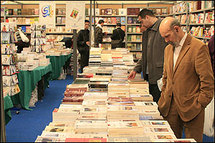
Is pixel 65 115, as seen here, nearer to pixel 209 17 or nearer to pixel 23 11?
pixel 209 17

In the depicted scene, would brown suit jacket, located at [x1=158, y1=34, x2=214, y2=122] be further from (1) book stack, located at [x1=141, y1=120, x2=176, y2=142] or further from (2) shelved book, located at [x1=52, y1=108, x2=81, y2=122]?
(2) shelved book, located at [x1=52, y1=108, x2=81, y2=122]

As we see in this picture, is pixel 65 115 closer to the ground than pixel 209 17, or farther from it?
closer to the ground

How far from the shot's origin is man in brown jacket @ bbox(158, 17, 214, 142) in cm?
241

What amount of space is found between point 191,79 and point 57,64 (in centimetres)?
708

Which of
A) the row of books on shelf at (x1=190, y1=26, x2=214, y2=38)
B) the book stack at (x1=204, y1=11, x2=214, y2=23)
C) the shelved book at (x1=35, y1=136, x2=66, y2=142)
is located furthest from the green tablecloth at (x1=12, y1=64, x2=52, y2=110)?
the book stack at (x1=204, y1=11, x2=214, y2=23)

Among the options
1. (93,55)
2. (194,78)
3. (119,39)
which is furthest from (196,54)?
(119,39)

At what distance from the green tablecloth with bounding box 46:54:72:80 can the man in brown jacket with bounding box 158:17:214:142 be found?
6.69 metres

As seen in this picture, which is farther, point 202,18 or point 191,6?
point 191,6

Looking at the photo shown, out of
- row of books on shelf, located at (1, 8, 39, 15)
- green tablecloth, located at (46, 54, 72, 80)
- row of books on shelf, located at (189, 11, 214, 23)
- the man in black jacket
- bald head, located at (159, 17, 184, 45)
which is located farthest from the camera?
row of books on shelf, located at (1, 8, 39, 15)

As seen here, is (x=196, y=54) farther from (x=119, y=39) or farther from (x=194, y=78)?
(x=119, y=39)

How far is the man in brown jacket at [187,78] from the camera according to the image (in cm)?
241

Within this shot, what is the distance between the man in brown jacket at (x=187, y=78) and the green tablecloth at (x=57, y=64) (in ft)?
21.9

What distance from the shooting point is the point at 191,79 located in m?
2.52

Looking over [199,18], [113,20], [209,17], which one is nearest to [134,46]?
[113,20]
